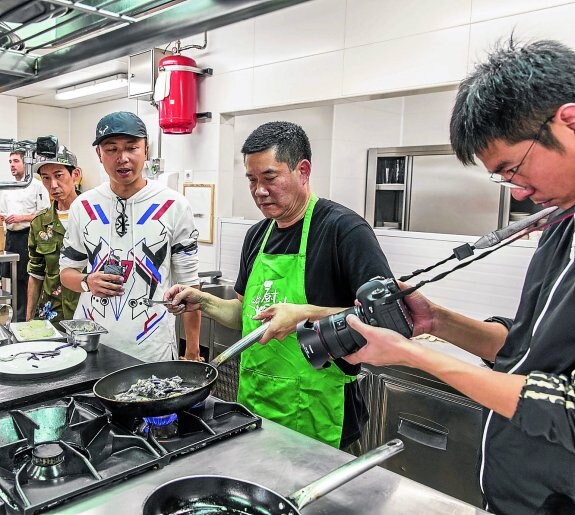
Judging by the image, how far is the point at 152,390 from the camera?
1.32 m

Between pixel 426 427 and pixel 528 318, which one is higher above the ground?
pixel 528 318

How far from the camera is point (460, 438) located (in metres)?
2.17

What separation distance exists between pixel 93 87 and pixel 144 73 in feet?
7.78

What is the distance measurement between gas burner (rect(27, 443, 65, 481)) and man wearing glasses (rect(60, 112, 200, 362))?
3.45 ft

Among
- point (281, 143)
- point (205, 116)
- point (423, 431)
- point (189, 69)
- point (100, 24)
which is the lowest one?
point (423, 431)

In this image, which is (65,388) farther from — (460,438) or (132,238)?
(460,438)

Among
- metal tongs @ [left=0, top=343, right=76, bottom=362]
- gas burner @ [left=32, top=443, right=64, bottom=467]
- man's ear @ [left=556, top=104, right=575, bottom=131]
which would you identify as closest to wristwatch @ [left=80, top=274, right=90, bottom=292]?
metal tongs @ [left=0, top=343, right=76, bottom=362]

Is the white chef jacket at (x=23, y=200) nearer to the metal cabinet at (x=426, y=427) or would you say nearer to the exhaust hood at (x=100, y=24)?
the metal cabinet at (x=426, y=427)

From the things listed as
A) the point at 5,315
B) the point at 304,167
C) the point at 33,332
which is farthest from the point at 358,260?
the point at 5,315

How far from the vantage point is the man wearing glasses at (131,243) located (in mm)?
2121

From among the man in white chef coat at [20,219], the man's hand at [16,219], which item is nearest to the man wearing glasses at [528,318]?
the man in white chef coat at [20,219]

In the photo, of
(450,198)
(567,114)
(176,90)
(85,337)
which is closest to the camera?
(567,114)

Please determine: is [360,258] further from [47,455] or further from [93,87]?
[93,87]

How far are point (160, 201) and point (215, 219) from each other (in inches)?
64.3
